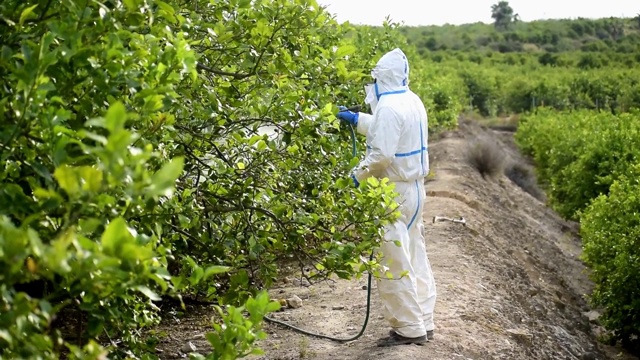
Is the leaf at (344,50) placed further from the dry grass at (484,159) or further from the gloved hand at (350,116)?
the dry grass at (484,159)

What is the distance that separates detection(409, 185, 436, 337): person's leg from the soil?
27 cm

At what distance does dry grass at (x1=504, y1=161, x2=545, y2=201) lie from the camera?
84.4 ft

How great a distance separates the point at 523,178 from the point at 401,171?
21.2 meters

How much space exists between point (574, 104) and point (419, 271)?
49602 mm

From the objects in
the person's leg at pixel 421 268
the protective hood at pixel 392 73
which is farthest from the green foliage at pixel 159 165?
the person's leg at pixel 421 268

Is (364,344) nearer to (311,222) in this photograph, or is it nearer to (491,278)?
(311,222)

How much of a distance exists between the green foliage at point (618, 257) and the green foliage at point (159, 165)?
5.35 metres

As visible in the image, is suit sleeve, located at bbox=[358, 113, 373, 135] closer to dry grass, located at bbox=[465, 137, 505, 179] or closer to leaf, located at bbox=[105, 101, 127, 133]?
leaf, located at bbox=[105, 101, 127, 133]

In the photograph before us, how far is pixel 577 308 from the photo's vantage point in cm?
1266

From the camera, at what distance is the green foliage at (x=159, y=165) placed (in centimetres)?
215

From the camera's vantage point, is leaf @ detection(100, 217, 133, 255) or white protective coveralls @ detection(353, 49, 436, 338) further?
white protective coveralls @ detection(353, 49, 436, 338)

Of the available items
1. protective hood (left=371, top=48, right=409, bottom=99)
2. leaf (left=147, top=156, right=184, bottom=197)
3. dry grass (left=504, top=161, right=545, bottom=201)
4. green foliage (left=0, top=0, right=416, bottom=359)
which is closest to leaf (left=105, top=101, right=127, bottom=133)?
green foliage (left=0, top=0, right=416, bottom=359)

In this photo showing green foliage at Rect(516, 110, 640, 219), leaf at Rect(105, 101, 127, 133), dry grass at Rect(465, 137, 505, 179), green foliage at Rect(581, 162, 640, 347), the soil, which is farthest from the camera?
dry grass at Rect(465, 137, 505, 179)

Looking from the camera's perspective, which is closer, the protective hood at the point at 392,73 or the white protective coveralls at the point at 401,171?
the white protective coveralls at the point at 401,171
